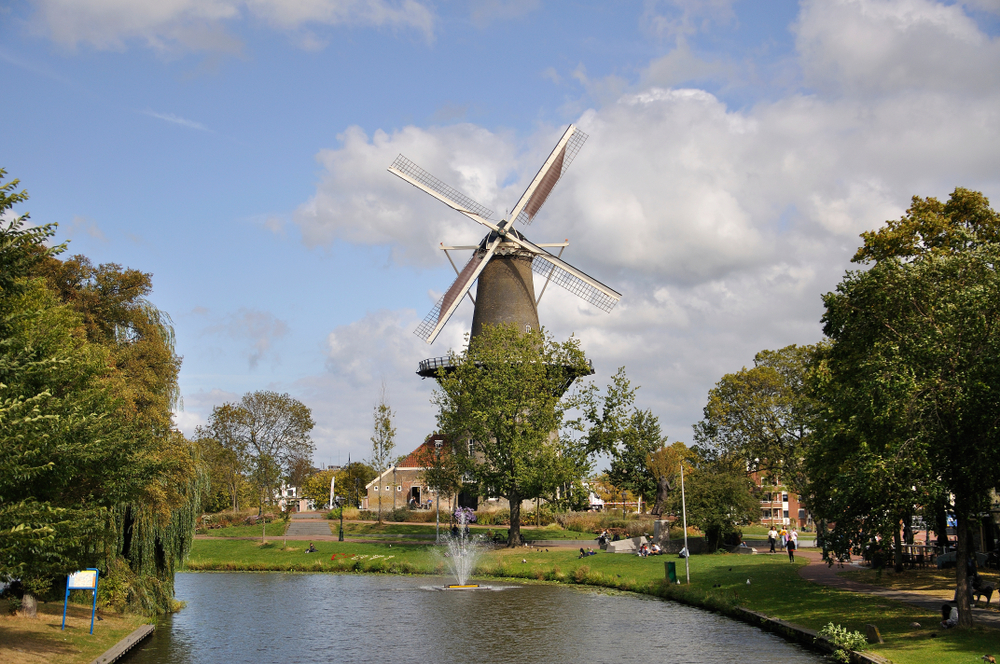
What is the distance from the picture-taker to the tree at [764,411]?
158 ft

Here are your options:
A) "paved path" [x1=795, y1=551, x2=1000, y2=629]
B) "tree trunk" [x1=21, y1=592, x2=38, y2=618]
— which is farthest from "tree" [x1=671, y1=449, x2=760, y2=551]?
"tree trunk" [x1=21, y1=592, x2=38, y2=618]

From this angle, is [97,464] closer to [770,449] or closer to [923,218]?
[923,218]

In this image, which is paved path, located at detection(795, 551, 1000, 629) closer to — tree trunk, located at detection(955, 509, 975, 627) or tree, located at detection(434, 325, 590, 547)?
tree trunk, located at detection(955, 509, 975, 627)

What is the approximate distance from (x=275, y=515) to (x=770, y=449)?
3468 centimetres

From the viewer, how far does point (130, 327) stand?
89.8ft

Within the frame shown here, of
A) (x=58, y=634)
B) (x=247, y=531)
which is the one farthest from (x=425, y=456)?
(x=58, y=634)

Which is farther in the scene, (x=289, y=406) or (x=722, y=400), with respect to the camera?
(x=289, y=406)

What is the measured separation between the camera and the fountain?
111 ft

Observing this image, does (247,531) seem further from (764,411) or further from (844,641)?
(844,641)

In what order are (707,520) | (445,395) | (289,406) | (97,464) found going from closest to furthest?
(97,464) → (707,520) → (445,395) → (289,406)

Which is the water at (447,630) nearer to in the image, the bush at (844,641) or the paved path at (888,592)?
the bush at (844,641)

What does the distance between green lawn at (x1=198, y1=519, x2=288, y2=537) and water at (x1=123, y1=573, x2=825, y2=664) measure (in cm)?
2136

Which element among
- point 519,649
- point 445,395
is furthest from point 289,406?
point 519,649

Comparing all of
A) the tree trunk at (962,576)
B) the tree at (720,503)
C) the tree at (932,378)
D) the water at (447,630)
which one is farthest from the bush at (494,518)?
the tree trunk at (962,576)
